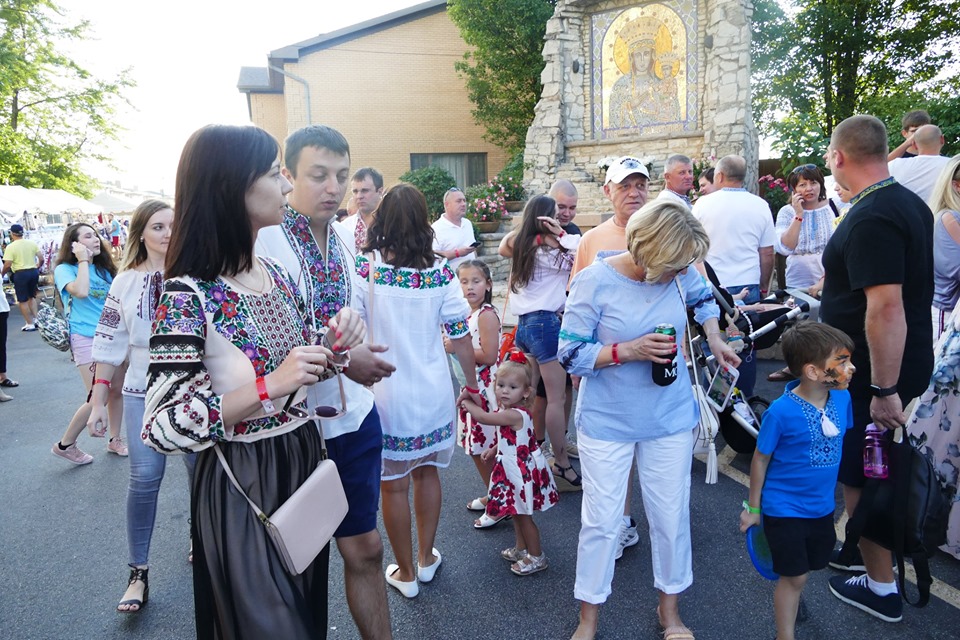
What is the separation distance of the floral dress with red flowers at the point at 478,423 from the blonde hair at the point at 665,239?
123 cm

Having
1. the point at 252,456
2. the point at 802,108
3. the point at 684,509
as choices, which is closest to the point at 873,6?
the point at 802,108

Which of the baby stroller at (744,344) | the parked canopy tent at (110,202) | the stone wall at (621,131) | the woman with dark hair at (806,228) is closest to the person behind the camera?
the baby stroller at (744,344)

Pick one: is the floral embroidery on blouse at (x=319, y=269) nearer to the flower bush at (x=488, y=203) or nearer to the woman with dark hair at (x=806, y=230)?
the woman with dark hair at (x=806, y=230)

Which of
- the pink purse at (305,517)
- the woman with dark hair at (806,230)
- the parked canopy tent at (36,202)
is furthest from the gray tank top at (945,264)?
the parked canopy tent at (36,202)

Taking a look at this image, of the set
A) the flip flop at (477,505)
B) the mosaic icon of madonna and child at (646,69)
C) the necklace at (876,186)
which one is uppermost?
the mosaic icon of madonna and child at (646,69)

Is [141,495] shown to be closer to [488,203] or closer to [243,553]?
[243,553]

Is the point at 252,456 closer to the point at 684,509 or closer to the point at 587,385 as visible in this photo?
the point at 587,385

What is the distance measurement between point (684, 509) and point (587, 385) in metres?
0.65

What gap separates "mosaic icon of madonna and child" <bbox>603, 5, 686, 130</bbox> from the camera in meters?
14.7

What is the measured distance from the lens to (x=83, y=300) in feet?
17.7

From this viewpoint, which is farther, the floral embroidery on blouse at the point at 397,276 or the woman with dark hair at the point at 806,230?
the woman with dark hair at the point at 806,230

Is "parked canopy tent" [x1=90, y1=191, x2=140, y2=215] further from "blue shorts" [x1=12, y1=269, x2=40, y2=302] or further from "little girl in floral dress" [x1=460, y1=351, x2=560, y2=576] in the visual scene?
"little girl in floral dress" [x1=460, y1=351, x2=560, y2=576]

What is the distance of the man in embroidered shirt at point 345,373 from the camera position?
2230 mm

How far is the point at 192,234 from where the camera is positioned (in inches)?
67.1
